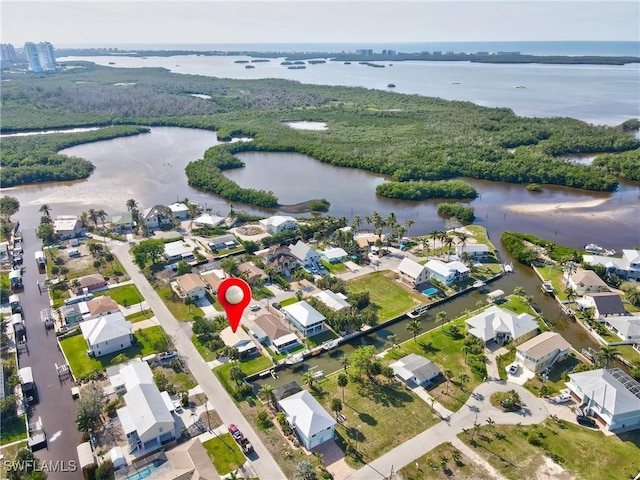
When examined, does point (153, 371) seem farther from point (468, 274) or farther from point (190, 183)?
point (190, 183)

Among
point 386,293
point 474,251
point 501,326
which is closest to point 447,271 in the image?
point 386,293

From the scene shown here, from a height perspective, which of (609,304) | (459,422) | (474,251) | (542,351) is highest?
(474,251)

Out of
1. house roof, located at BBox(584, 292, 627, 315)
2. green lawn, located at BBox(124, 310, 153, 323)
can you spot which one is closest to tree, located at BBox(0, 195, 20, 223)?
green lawn, located at BBox(124, 310, 153, 323)

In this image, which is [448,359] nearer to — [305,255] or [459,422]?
[459,422]

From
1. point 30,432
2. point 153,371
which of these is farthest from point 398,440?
point 30,432

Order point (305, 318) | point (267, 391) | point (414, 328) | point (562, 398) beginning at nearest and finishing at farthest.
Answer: point (267, 391)
point (562, 398)
point (414, 328)
point (305, 318)

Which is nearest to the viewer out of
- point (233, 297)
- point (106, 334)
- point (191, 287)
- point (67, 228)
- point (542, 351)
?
point (233, 297)
